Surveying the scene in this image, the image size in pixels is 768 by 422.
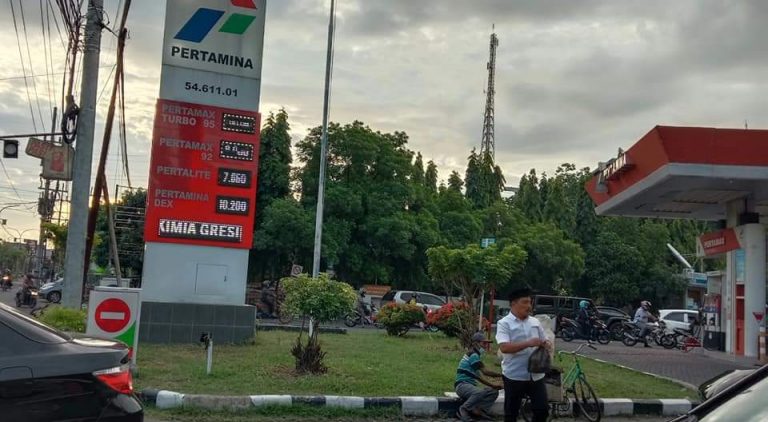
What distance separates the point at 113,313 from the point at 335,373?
11.5 ft

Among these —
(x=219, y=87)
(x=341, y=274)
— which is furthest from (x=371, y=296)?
(x=219, y=87)

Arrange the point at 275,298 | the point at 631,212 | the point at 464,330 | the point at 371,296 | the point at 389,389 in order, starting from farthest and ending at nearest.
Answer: the point at 371,296
the point at 275,298
the point at 631,212
the point at 464,330
the point at 389,389

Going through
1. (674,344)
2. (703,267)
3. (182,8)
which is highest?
(182,8)

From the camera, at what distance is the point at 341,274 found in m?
36.3

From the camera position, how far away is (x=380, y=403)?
9070mm

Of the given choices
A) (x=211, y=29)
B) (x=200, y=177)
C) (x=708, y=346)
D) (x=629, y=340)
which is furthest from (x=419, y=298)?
(x=211, y=29)

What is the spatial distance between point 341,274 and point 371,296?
3260mm

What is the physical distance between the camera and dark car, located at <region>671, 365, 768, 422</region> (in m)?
3.02

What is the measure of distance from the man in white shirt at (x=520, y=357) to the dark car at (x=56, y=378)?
331 cm

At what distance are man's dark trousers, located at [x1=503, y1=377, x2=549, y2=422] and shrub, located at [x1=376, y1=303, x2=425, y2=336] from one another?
13694 mm

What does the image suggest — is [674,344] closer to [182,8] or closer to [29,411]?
[182,8]

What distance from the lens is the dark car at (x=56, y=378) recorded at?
3.95 meters

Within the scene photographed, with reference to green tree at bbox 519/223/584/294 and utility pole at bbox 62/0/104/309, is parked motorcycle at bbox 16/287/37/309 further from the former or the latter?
green tree at bbox 519/223/584/294

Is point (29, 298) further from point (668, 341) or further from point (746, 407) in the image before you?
point (746, 407)
